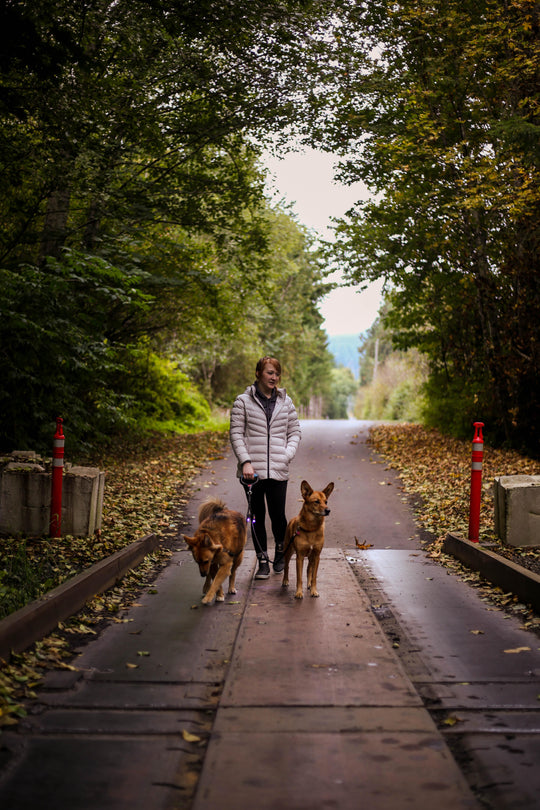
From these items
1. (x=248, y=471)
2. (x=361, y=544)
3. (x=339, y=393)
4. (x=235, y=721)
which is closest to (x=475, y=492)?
(x=361, y=544)

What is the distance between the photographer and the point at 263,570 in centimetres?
767

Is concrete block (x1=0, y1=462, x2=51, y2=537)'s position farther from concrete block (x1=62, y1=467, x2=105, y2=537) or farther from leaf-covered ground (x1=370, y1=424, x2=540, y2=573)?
leaf-covered ground (x1=370, y1=424, x2=540, y2=573)

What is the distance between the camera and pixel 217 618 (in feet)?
20.1

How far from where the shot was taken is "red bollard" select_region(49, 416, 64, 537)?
8250mm

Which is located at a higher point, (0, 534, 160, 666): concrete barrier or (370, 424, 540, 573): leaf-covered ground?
(370, 424, 540, 573): leaf-covered ground

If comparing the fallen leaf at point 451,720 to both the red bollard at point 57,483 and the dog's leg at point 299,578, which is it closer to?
the dog's leg at point 299,578

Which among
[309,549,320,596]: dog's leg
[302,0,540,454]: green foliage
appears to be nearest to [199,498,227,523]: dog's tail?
[309,549,320,596]: dog's leg

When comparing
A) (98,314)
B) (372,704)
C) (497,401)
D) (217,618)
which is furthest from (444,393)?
(372,704)

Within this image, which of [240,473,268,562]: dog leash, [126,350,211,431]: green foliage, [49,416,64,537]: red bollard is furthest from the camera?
[126,350,211,431]: green foliage

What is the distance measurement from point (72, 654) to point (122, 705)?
110cm

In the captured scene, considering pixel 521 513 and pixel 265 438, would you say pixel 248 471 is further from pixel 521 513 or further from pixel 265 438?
pixel 521 513

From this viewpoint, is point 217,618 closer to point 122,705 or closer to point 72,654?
point 72,654

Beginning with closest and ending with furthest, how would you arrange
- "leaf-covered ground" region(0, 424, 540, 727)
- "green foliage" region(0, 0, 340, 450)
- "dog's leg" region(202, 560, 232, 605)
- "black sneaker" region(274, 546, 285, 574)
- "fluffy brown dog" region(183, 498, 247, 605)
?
"leaf-covered ground" region(0, 424, 540, 727)
"fluffy brown dog" region(183, 498, 247, 605)
"dog's leg" region(202, 560, 232, 605)
"black sneaker" region(274, 546, 285, 574)
"green foliage" region(0, 0, 340, 450)

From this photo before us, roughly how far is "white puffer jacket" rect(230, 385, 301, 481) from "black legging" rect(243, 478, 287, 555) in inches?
5.1
